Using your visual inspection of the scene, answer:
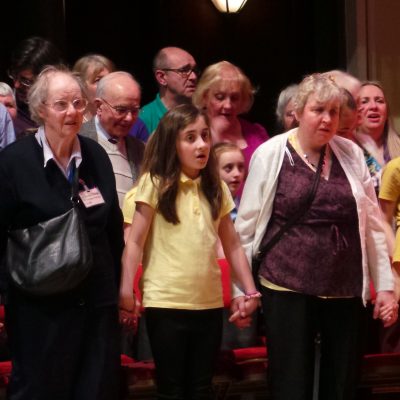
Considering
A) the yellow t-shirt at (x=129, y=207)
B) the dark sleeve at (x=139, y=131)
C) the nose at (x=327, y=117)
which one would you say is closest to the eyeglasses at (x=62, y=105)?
the yellow t-shirt at (x=129, y=207)

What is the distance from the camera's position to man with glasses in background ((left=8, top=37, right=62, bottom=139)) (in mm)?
5305

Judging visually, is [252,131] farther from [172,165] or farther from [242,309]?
[242,309]

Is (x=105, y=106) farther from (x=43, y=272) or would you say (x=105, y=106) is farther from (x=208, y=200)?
(x=43, y=272)

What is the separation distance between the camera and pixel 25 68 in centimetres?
531

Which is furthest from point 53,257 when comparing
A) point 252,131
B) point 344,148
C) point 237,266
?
point 252,131

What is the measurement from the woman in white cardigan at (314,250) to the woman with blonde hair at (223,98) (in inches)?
44.8

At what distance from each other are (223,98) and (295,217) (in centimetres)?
141

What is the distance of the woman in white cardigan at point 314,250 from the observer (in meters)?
4.11

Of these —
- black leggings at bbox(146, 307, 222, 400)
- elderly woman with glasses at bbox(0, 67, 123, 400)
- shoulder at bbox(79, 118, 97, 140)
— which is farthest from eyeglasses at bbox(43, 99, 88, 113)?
shoulder at bbox(79, 118, 97, 140)

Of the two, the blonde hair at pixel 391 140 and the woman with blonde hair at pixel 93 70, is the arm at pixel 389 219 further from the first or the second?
the woman with blonde hair at pixel 93 70

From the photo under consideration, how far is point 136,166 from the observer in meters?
5.01

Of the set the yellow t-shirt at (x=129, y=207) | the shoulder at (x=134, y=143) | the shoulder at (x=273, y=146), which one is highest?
the shoulder at (x=134, y=143)

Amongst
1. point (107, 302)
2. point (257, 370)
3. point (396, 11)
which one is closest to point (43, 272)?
point (107, 302)

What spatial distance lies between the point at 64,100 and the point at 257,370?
4.86 ft
